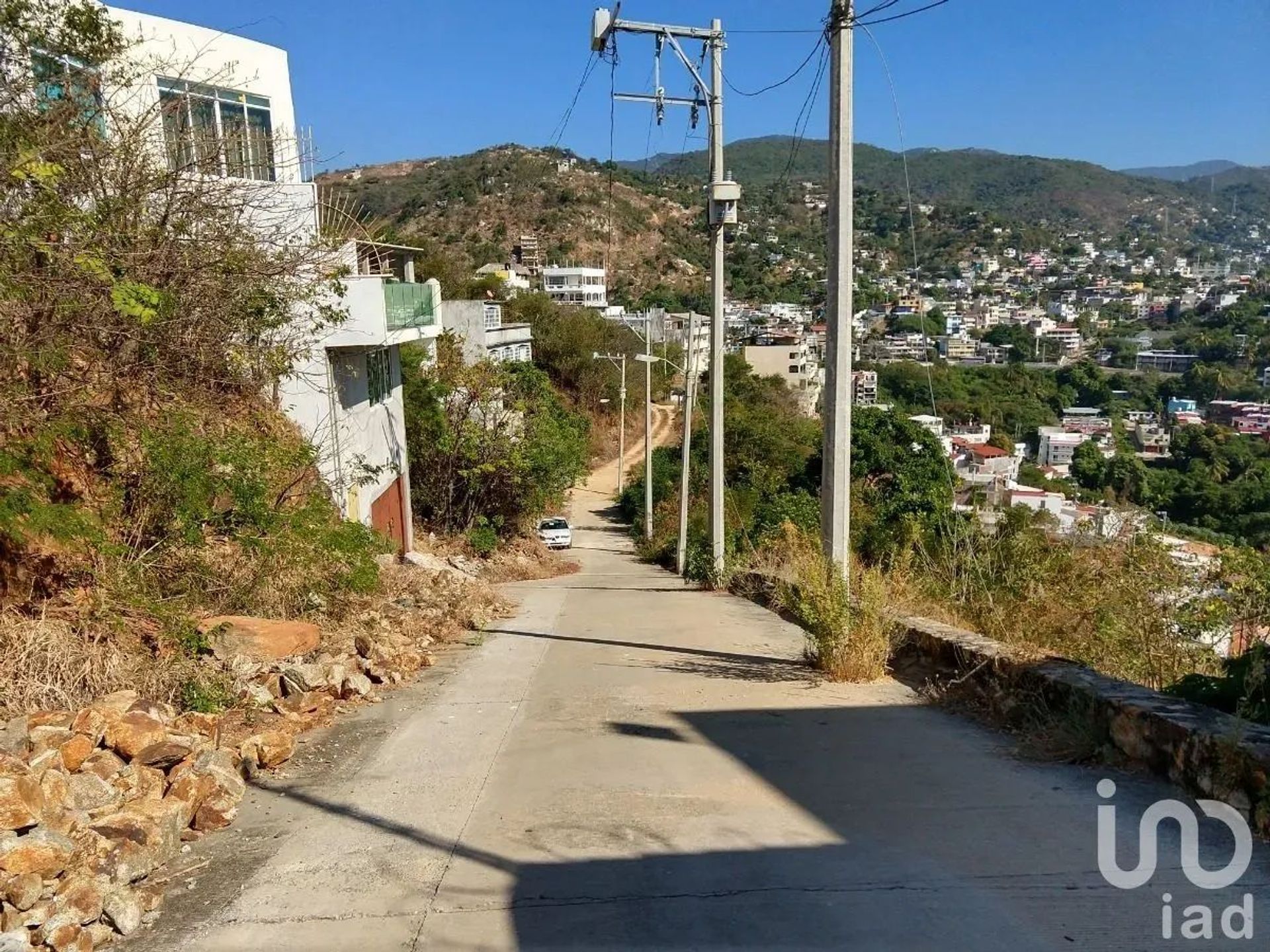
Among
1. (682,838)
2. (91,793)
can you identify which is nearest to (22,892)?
(91,793)

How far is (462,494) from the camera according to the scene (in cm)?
2709

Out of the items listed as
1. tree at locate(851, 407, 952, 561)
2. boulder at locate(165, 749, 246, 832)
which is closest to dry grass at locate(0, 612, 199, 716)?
boulder at locate(165, 749, 246, 832)

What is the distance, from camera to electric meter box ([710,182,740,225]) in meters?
15.8

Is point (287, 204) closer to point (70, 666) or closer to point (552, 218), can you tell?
point (70, 666)

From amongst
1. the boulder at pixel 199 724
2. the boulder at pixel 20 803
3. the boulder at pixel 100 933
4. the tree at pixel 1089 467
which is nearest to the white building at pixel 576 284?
the tree at pixel 1089 467

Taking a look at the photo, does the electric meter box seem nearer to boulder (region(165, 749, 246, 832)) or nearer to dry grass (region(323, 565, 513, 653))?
dry grass (region(323, 565, 513, 653))

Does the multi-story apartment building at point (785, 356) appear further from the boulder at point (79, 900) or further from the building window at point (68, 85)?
the boulder at point (79, 900)

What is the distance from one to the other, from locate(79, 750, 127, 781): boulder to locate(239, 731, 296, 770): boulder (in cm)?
81

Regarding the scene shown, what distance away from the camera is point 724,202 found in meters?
16.1

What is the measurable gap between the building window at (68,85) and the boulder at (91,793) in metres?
6.28

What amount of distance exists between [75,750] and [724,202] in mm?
13393

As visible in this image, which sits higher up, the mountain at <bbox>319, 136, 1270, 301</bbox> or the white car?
the mountain at <bbox>319, 136, 1270, 301</bbox>

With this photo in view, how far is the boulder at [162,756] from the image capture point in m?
5.30

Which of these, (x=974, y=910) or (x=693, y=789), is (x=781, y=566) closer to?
(x=693, y=789)
